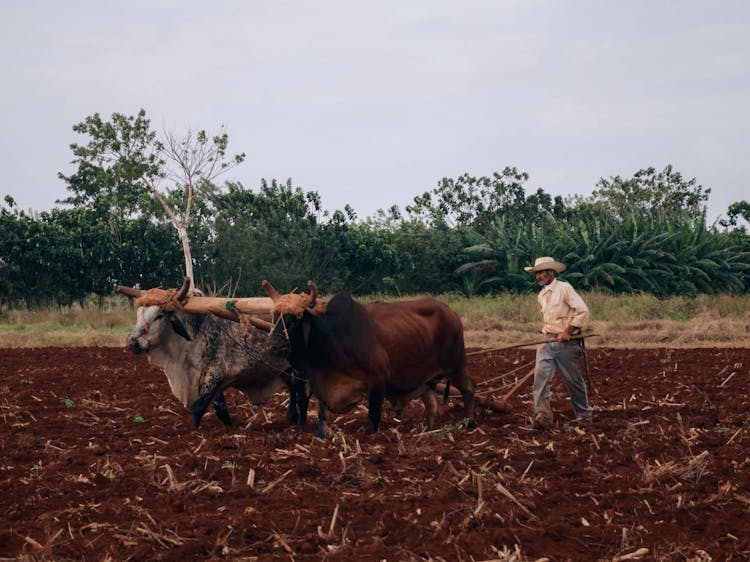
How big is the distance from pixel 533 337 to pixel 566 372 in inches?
493

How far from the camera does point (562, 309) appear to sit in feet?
29.2

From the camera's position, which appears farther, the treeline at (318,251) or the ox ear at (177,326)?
the treeline at (318,251)

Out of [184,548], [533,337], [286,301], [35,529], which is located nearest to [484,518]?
[184,548]

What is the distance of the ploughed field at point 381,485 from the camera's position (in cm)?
498

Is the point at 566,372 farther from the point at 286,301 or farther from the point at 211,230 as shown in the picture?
the point at 211,230

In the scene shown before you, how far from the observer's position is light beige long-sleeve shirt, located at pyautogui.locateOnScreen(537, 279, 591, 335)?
883 centimetres

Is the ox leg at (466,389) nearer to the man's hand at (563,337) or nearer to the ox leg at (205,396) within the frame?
the man's hand at (563,337)

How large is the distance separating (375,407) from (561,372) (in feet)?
5.97

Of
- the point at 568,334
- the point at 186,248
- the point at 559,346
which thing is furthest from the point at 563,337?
the point at 186,248

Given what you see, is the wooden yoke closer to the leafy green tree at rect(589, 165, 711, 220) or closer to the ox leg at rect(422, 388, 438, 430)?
the ox leg at rect(422, 388, 438, 430)

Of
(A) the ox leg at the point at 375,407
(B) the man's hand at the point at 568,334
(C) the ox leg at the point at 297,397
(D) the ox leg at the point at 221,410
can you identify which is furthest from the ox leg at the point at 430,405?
(D) the ox leg at the point at 221,410

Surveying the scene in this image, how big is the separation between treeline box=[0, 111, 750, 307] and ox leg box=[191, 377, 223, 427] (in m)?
18.6

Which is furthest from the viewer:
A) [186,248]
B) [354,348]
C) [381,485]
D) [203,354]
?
[186,248]

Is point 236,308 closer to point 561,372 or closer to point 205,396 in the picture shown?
point 205,396
